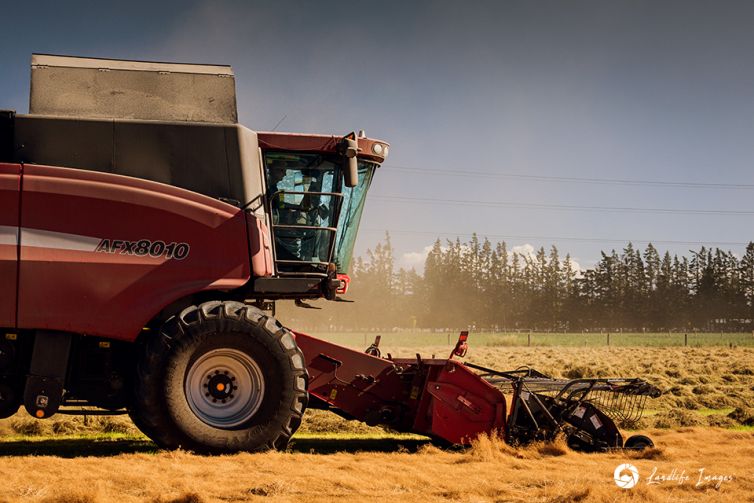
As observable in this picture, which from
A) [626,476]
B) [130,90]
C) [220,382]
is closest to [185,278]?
[220,382]

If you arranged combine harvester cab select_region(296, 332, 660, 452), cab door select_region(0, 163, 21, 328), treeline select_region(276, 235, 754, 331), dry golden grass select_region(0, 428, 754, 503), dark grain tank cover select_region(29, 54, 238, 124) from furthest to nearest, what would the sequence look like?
treeline select_region(276, 235, 754, 331)
combine harvester cab select_region(296, 332, 660, 452)
dark grain tank cover select_region(29, 54, 238, 124)
cab door select_region(0, 163, 21, 328)
dry golden grass select_region(0, 428, 754, 503)

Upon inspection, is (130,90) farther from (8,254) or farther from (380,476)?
(380,476)

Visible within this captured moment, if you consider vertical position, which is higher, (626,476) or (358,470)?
(626,476)

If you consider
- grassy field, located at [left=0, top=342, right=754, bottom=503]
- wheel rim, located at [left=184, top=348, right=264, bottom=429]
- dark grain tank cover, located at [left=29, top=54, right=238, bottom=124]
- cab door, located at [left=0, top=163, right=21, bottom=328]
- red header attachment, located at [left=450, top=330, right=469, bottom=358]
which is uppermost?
dark grain tank cover, located at [left=29, top=54, right=238, bottom=124]

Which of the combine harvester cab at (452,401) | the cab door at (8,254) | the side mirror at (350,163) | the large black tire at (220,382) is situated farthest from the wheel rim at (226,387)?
the side mirror at (350,163)

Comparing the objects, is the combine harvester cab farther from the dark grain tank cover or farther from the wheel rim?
the dark grain tank cover

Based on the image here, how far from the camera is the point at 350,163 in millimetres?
8305

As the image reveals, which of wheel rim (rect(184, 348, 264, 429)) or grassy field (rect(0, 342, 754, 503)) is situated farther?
wheel rim (rect(184, 348, 264, 429))

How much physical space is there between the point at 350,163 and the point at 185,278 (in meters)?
2.05

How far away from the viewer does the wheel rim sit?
25.7 ft

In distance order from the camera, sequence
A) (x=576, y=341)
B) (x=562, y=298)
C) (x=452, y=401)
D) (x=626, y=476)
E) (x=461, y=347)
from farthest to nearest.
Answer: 1. (x=562, y=298)
2. (x=576, y=341)
3. (x=461, y=347)
4. (x=452, y=401)
5. (x=626, y=476)

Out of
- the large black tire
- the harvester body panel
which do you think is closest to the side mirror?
the harvester body panel

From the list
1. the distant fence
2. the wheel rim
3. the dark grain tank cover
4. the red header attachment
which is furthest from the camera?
the distant fence

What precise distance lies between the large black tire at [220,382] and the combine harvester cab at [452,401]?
81 centimetres
